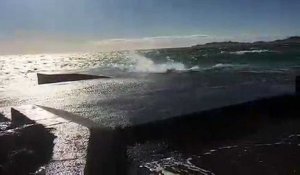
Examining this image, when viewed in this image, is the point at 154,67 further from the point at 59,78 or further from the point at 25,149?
the point at 25,149

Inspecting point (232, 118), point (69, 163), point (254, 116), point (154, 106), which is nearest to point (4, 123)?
point (69, 163)

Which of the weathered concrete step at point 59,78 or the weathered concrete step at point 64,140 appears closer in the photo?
the weathered concrete step at point 64,140

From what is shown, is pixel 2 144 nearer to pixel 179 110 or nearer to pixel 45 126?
pixel 45 126

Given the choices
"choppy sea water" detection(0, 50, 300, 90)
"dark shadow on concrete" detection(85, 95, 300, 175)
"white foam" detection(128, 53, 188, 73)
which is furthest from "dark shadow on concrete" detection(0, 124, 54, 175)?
"white foam" detection(128, 53, 188, 73)

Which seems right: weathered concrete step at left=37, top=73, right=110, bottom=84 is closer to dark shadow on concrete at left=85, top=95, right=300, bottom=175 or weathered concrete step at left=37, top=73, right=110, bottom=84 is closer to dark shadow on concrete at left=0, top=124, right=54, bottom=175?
dark shadow on concrete at left=85, top=95, right=300, bottom=175

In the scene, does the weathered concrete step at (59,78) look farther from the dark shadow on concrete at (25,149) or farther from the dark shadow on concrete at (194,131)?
the dark shadow on concrete at (25,149)

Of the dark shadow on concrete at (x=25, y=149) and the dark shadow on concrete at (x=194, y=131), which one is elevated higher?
the dark shadow on concrete at (x=25, y=149)

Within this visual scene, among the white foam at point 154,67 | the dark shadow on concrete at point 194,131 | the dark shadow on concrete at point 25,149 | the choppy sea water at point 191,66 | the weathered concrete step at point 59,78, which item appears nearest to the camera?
the dark shadow on concrete at point 25,149

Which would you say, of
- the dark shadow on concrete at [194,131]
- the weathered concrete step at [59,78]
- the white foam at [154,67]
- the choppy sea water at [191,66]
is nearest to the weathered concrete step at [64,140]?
the dark shadow on concrete at [194,131]

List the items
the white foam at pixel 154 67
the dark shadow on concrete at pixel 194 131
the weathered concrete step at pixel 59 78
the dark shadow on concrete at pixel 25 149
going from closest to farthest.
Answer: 1. the dark shadow on concrete at pixel 25 149
2. the dark shadow on concrete at pixel 194 131
3. the weathered concrete step at pixel 59 78
4. the white foam at pixel 154 67
